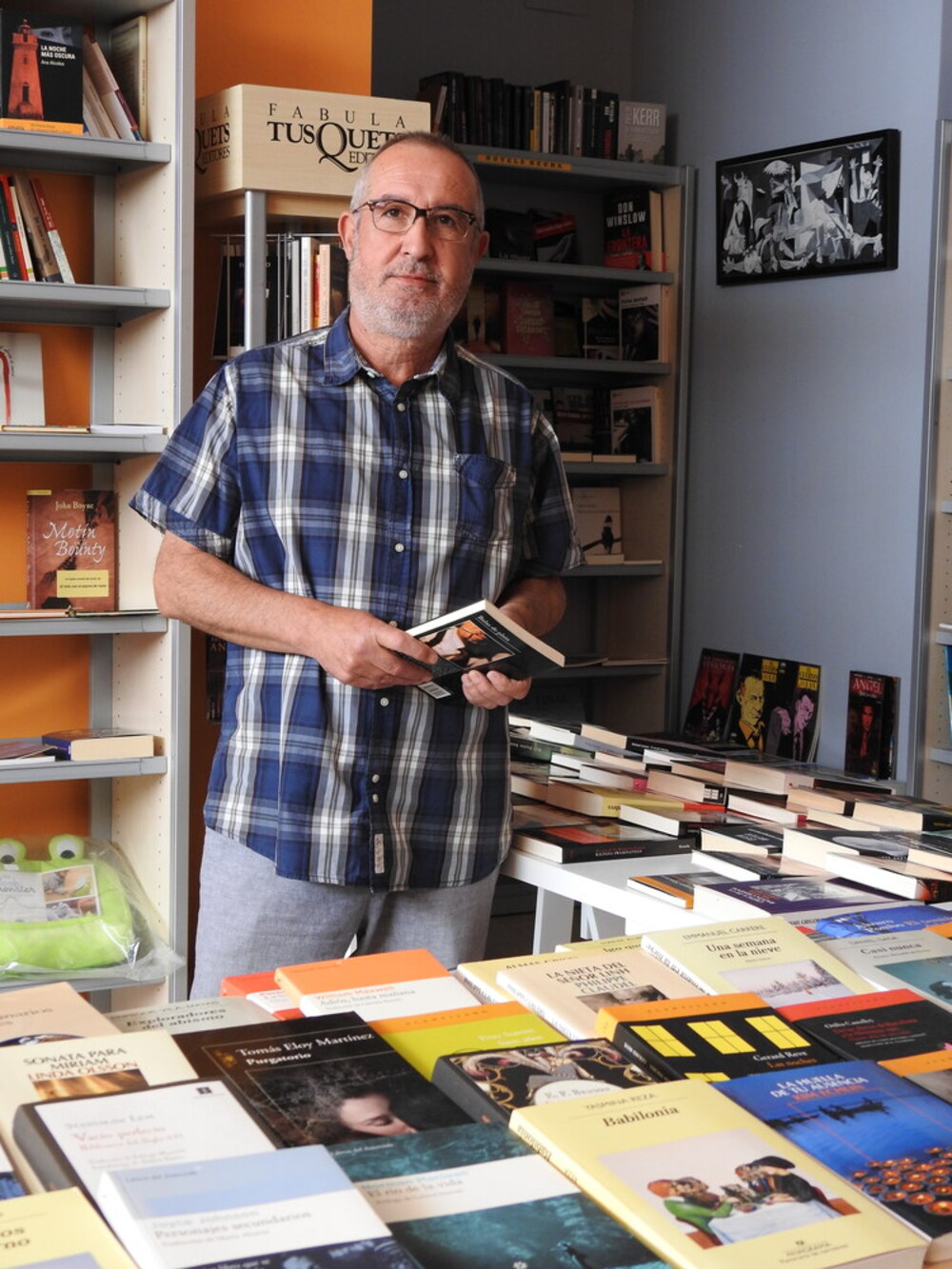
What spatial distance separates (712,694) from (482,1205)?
4050 millimetres

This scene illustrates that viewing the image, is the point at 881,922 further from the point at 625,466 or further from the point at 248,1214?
the point at 625,466

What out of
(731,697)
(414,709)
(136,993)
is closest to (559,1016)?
(414,709)

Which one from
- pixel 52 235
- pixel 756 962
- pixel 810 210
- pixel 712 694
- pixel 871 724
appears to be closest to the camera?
pixel 756 962

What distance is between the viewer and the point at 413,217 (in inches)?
82.1

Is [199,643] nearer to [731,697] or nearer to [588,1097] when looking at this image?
[731,697]

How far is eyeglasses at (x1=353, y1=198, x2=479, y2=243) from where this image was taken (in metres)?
2.08

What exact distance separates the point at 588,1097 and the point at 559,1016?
0.20m

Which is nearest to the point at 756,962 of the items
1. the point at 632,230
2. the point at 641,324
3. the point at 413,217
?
the point at 413,217

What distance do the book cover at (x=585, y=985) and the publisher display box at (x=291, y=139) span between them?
6.93ft

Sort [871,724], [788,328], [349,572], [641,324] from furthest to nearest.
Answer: [641,324], [788,328], [871,724], [349,572]

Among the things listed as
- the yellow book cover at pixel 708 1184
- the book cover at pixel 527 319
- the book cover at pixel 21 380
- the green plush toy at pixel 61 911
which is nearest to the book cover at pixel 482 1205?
the yellow book cover at pixel 708 1184

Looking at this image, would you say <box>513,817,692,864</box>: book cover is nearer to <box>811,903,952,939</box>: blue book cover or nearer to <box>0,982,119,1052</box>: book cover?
<box>811,903,952,939</box>: blue book cover

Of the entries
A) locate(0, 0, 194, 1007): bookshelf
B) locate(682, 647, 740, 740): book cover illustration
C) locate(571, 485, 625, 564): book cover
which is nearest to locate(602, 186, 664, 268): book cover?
locate(571, 485, 625, 564): book cover

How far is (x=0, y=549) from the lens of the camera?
3.16 meters
